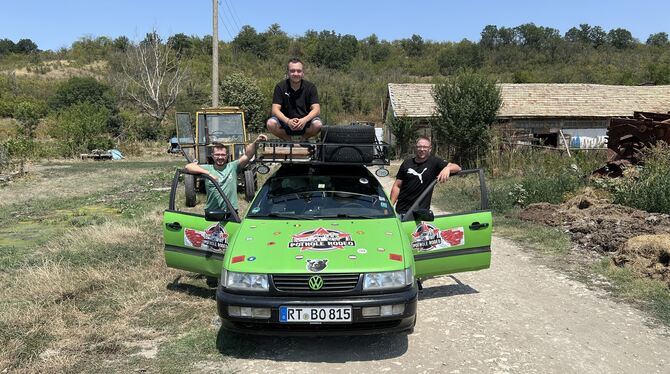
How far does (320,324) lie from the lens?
3.98 metres

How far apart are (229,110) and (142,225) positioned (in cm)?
753

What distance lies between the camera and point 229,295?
408 cm

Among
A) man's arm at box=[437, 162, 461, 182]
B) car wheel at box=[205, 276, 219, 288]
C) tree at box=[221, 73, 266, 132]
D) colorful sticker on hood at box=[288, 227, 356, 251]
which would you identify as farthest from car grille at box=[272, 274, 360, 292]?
tree at box=[221, 73, 266, 132]

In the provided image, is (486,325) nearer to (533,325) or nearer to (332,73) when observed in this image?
(533,325)

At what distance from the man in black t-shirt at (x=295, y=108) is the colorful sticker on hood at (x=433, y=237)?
2.01m

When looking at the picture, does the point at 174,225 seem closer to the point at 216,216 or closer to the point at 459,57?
the point at 216,216

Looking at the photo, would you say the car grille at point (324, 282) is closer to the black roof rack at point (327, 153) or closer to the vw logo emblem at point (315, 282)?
the vw logo emblem at point (315, 282)

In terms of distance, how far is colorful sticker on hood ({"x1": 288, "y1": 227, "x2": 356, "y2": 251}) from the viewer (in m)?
4.35

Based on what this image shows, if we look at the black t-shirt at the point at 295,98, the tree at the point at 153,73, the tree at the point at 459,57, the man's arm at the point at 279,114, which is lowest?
the man's arm at the point at 279,114

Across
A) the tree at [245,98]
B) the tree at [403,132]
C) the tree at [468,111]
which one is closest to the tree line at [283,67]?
the tree at [245,98]

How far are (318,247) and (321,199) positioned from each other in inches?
40.6

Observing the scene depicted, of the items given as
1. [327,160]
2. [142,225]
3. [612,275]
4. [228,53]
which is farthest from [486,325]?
[228,53]

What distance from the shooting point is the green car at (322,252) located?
4004mm

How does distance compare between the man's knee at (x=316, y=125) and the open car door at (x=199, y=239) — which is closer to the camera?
Result: the open car door at (x=199, y=239)
